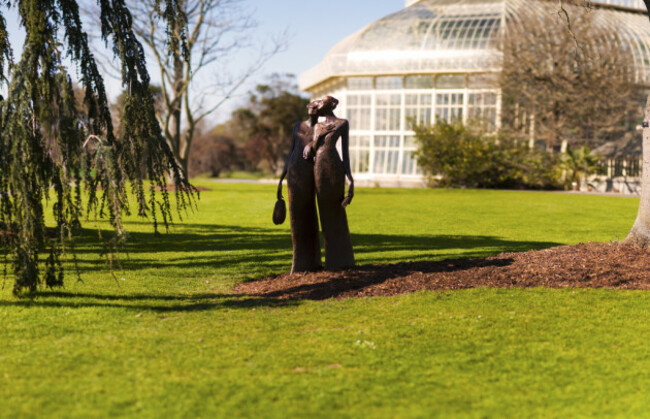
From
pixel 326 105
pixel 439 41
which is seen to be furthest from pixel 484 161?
pixel 326 105

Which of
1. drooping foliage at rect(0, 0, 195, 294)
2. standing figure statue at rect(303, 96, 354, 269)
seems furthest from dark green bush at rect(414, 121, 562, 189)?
drooping foliage at rect(0, 0, 195, 294)

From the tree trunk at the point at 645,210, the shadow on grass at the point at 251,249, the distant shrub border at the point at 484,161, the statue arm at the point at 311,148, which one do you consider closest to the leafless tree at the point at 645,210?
the tree trunk at the point at 645,210

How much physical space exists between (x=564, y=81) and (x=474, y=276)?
26.9 meters

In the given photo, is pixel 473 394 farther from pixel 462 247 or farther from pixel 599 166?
pixel 599 166

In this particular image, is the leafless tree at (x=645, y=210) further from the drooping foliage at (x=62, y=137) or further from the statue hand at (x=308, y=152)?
the drooping foliage at (x=62, y=137)

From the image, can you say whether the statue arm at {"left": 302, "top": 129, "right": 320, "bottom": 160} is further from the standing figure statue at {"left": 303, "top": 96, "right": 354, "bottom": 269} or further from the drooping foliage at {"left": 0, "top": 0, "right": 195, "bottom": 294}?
the drooping foliage at {"left": 0, "top": 0, "right": 195, "bottom": 294}

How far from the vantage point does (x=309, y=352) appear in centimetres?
493

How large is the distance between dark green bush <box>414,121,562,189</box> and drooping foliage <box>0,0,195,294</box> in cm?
2782

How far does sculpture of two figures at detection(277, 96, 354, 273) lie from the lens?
735 cm

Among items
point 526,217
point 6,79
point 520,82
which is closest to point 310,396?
point 6,79

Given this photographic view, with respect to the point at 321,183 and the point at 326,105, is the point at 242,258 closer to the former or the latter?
the point at 321,183

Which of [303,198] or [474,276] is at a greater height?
[303,198]

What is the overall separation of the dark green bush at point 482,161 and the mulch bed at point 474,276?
2480cm

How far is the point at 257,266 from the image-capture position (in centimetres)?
924
